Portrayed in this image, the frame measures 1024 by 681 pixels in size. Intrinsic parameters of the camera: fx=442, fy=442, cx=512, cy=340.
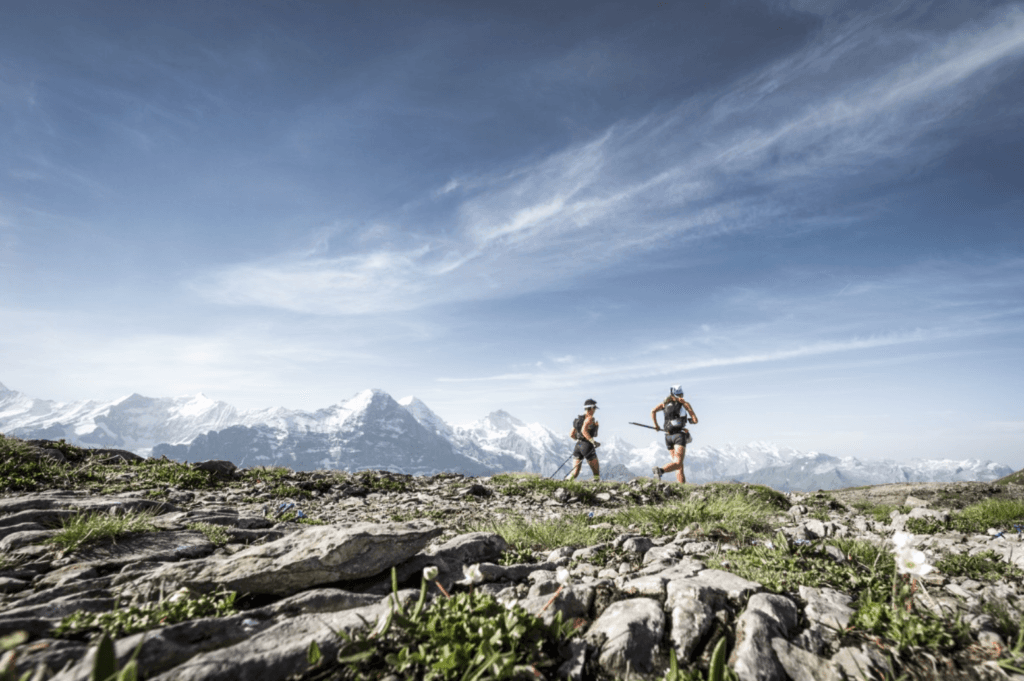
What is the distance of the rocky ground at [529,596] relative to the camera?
3279mm

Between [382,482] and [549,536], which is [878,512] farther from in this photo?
[382,482]

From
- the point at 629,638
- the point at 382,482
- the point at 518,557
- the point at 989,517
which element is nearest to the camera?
the point at 629,638

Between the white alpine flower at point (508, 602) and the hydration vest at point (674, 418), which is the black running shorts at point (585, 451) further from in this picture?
the white alpine flower at point (508, 602)

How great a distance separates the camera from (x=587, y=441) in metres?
20.4

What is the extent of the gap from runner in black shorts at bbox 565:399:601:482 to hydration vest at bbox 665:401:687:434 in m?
3.31

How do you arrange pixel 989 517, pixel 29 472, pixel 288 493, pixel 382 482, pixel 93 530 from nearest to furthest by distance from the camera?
pixel 93 530 < pixel 989 517 < pixel 29 472 < pixel 288 493 < pixel 382 482

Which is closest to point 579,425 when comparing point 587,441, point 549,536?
point 587,441

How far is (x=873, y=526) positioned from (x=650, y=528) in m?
5.95

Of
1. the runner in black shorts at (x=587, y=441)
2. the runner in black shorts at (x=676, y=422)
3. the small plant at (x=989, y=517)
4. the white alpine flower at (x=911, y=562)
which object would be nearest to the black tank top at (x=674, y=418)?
the runner in black shorts at (x=676, y=422)

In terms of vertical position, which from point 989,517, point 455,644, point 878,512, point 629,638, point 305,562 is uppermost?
point 305,562

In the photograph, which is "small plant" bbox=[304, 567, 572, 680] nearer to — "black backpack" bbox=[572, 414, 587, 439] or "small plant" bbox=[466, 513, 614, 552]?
"small plant" bbox=[466, 513, 614, 552]

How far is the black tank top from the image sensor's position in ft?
65.8

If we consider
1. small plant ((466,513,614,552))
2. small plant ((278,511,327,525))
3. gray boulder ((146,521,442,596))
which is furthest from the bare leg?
gray boulder ((146,521,442,596))

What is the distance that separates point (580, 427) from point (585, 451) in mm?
1504
